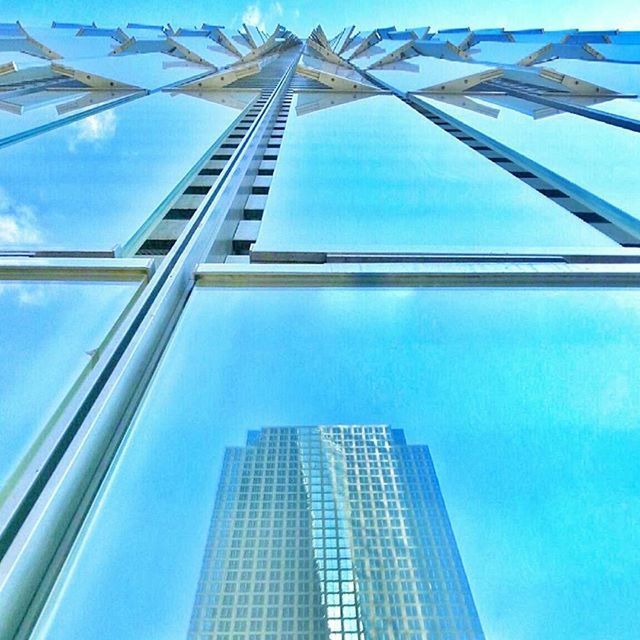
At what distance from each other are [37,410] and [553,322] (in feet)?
5.10

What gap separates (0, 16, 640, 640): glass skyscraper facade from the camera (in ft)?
2.43

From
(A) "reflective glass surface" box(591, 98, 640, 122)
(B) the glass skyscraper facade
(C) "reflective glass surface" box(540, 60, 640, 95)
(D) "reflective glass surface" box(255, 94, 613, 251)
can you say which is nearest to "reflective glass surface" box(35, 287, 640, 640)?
(B) the glass skyscraper facade

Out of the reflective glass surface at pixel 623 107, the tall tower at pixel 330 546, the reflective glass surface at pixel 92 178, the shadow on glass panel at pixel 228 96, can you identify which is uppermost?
the reflective glass surface at pixel 623 107

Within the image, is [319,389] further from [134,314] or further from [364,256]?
[364,256]

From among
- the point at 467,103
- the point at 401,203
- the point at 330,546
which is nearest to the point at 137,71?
the point at 467,103

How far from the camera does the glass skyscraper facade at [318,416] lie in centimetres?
74

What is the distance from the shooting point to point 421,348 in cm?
129

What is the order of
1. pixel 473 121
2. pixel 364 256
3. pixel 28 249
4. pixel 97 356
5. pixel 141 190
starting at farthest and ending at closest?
pixel 473 121, pixel 141 190, pixel 364 256, pixel 28 249, pixel 97 356

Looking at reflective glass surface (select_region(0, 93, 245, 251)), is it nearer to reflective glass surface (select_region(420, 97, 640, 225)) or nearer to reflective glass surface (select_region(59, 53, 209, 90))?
reflective glass surface (select_region(420, 97, 640, 225))

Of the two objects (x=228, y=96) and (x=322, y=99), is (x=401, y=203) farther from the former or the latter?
(x=228, y=96)

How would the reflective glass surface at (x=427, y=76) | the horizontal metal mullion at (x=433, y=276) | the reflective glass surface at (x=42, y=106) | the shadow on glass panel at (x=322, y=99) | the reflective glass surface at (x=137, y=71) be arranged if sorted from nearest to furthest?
the horizontal metal mullion at (x=433, y=276), the reflective glass surface at (x=42, y=106), the shadow on glass panel at (x=322, y=99), the reflective glass surface at (x=137, y=71), the reflective glass surface at (x=427, y=76)

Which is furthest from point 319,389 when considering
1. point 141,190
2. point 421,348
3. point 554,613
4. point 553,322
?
point 141,190

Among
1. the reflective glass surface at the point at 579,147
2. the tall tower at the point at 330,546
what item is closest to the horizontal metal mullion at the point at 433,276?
the tall tower at the point at 330,546

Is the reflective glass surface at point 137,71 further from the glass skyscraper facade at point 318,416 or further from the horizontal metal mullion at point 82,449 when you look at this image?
the horizontal metal mullion at point 82,449
